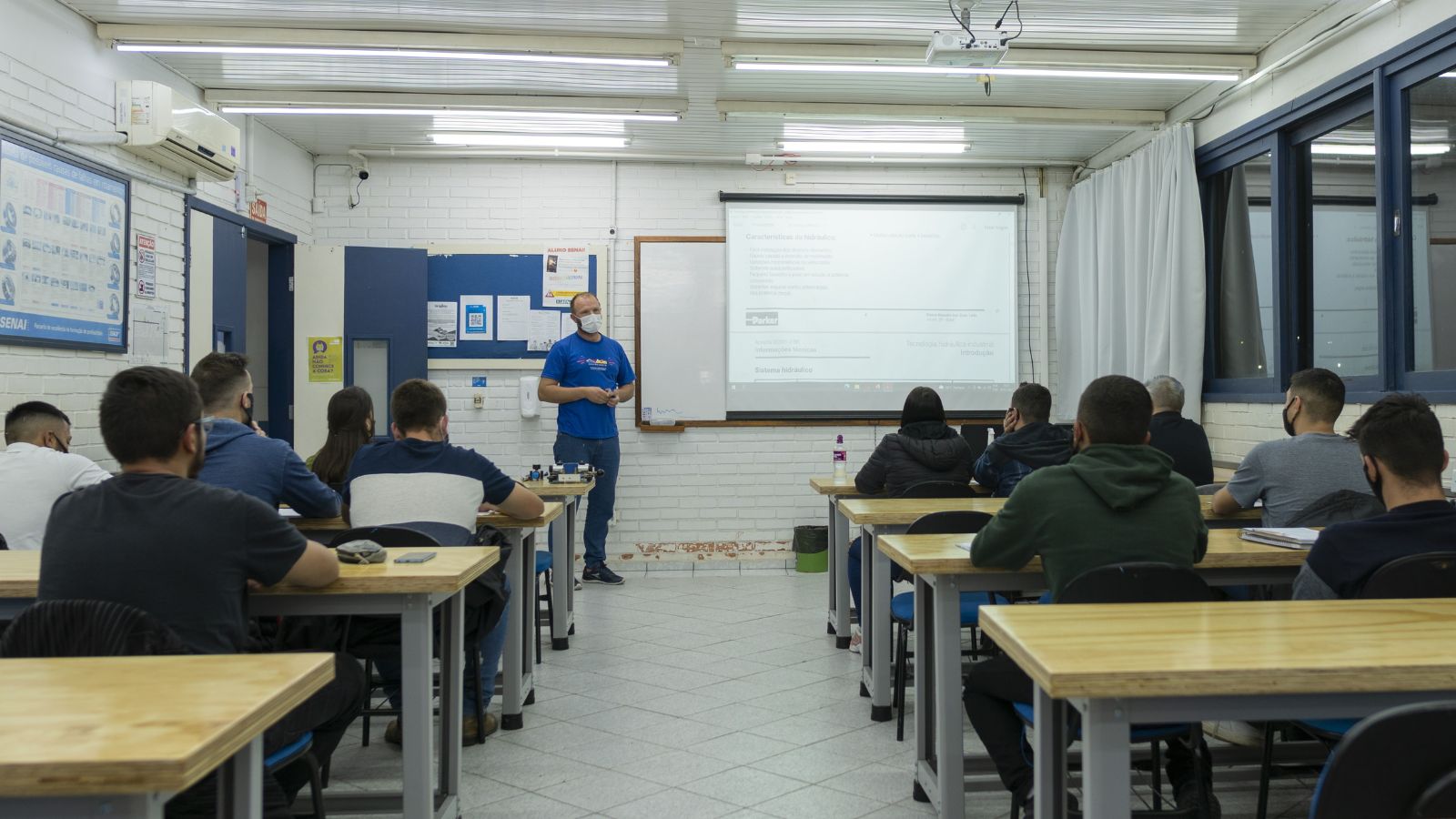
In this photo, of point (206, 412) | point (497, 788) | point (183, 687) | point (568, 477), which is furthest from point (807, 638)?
point (183, 687)

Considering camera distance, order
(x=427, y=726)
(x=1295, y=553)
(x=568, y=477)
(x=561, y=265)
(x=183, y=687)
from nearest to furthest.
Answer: (x=183, y=687) → (x=427, y=726) → (x=1295, y=553) → (x=568, y=477) → (x=561, y=265)

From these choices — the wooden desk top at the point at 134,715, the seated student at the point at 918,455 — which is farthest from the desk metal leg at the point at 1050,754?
the seated student at the point at 918,455

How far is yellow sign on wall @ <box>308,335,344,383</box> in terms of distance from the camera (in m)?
6.88

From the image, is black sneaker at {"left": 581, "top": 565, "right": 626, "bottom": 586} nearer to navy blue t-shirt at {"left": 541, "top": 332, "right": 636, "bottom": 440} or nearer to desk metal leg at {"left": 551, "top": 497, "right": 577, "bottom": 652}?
navy blue t-shirt at {"left": 541, "top": 332, "right": 636, "bottom": 440}

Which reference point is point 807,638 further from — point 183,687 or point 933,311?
point 183,687

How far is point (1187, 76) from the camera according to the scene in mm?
5270

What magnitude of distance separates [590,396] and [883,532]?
3080 millimetres

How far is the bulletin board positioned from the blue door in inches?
7.0

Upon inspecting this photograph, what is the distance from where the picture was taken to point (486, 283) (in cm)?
718

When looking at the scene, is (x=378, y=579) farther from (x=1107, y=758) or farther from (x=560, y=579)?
(x=560, y=579)

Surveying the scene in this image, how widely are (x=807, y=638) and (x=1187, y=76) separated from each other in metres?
3.43

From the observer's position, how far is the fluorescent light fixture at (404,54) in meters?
4.86

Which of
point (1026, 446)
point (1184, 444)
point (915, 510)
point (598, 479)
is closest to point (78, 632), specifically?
point (915, 510)

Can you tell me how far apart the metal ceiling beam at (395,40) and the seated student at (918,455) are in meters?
2.11
